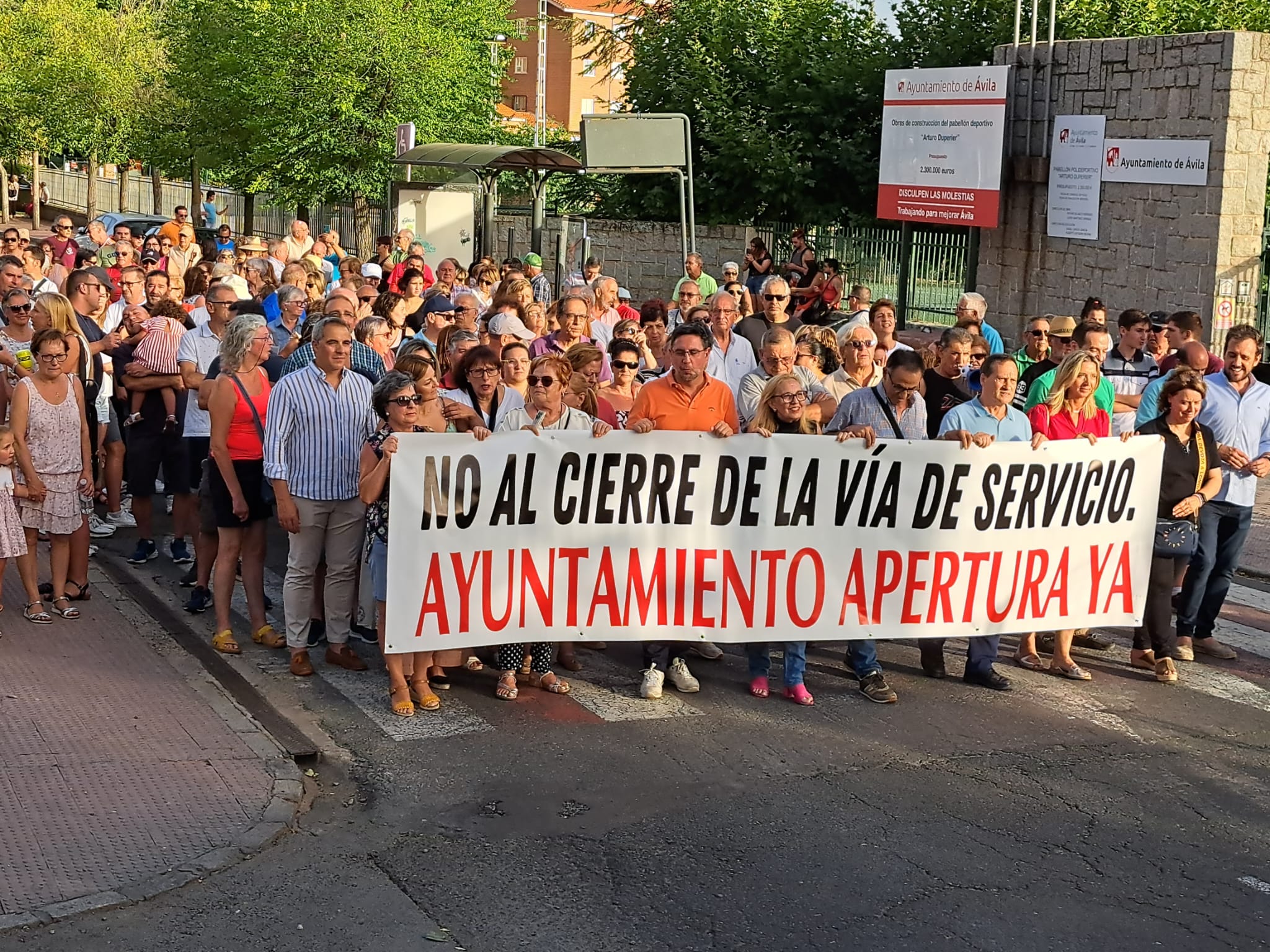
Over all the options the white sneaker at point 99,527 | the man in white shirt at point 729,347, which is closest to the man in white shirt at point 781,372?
the man in white shirt at point 729,347

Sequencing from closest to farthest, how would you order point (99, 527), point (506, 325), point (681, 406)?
1. point (681, 406)
2. point (506, 325)
3. point (99, 527)

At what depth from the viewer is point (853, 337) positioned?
939 cm

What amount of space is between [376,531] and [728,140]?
74.2ft

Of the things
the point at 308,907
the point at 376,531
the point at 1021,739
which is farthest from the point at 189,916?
the point at 1021,739

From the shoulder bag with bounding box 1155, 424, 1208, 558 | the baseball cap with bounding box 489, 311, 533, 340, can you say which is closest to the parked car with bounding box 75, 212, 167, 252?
the baseball cap with bounding box 489, 311, 533, 340

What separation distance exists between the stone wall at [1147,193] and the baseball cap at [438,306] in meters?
9.36

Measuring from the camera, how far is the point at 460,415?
816cm

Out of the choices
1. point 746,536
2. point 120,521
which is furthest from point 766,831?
point 120,521

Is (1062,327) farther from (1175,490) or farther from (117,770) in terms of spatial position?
(117,770)

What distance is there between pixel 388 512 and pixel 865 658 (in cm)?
254

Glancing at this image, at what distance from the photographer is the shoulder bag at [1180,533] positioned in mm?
8945

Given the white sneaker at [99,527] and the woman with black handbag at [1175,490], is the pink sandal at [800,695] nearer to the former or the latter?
the woman with black handbag at [1175,490]

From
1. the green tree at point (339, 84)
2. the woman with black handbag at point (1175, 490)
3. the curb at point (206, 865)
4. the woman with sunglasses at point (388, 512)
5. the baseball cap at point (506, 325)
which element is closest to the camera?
the curb at point (206, 865)

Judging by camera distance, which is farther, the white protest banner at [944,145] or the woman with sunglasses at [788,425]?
the white protest banner at [944,145]
